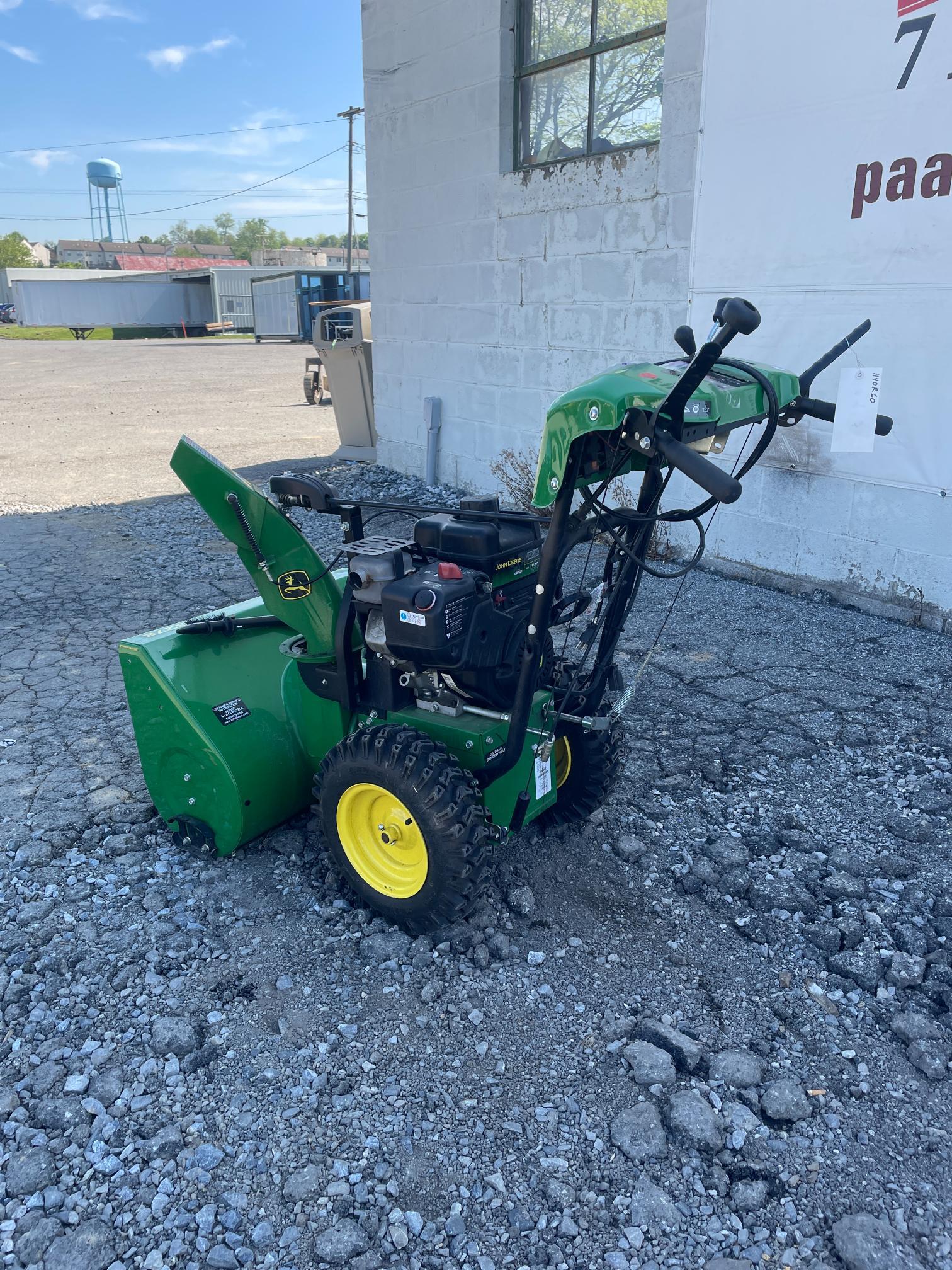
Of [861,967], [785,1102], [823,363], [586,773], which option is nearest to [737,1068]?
[785,1102]

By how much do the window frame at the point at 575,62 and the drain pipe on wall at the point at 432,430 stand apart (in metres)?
2.06

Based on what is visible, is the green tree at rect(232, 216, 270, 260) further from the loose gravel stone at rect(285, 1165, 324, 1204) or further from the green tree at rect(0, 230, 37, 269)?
the loose gravel stone at rect(285, 1165, 324, 1204)

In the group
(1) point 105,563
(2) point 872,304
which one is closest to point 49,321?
(1) point 105,563

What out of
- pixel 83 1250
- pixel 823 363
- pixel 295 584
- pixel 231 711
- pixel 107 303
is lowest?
pixel 83 1250

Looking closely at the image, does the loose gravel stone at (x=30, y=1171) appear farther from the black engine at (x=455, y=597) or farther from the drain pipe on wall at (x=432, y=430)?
the drain pipe on wall at (x=432, y=430)

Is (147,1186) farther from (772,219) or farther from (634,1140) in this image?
(772,219)

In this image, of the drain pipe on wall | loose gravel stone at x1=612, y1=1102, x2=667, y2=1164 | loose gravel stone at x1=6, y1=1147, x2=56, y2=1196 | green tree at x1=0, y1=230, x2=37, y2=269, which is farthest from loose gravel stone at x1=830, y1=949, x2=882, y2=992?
green tree at x1=0, y1=230, x2=37, y2=269

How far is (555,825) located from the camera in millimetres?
3395

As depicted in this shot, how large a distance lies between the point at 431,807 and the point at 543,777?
1.61 ft

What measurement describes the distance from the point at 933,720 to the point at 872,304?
233cm

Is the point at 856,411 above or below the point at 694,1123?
above

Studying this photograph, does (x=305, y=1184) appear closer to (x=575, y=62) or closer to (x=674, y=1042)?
(x=674, y=1042)

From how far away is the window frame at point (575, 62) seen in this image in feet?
20.7

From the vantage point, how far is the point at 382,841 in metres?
2.92
